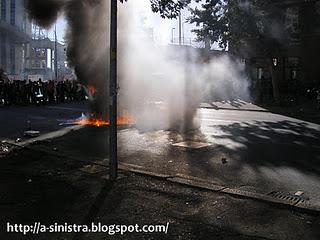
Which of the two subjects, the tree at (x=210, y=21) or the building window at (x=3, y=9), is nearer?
the tree at (x=210, y=21)

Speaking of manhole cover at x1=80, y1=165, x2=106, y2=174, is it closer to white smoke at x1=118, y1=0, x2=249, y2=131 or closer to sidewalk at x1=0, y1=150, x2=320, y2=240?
sidewalk at x1=0, y1=150, x2=320, y2=240

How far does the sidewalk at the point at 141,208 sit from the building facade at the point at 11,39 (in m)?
42.9

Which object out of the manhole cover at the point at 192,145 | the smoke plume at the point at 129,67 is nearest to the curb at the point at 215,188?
the manhole cover at the point at 192,145

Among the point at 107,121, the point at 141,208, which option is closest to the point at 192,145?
the point at 141,208

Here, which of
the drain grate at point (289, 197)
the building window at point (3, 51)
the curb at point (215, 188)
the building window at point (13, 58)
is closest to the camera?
the curb at point (215, 188)

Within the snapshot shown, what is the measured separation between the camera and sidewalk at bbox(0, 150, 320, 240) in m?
4.28

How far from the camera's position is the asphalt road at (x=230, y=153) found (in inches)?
259

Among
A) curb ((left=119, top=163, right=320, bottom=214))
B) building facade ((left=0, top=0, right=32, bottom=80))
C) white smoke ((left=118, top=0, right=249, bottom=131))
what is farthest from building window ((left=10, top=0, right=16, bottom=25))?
curb ((left=119, top=163, right=320, bottom=214))

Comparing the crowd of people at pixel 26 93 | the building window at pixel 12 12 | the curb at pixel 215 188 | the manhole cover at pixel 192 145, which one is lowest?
the curb at pixel 215 188

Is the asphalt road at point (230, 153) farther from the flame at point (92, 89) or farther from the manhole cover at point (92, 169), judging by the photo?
the flame at point (92, 89)

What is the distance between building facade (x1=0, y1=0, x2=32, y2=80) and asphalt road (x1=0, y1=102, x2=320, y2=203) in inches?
1529

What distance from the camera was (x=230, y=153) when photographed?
340 inches

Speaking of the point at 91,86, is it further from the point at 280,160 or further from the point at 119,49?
the point at 280,160

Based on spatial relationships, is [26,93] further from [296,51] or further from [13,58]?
[13,58]
